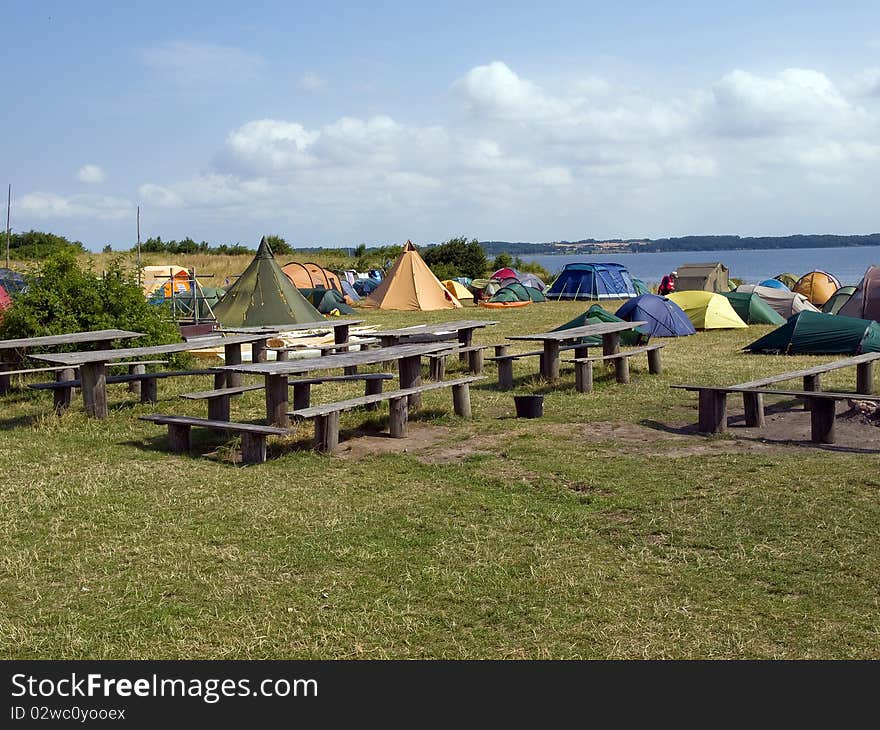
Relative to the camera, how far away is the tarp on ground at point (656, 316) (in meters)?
18.5

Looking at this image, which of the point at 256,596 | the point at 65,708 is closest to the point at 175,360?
the point at 256,596

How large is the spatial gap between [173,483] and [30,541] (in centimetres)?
150

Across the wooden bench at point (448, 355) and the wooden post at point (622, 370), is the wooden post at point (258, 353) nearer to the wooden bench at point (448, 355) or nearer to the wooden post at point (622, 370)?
the wooden bench at point (448, 355)

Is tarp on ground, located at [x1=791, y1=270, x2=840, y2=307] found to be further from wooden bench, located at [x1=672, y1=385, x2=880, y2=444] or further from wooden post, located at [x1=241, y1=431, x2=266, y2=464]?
wooden post, located at [x1=241, y1=431, x2=266, y2=464]

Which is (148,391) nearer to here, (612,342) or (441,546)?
(612,342)

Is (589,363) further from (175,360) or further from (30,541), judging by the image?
(30,541)

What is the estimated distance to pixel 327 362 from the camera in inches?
364

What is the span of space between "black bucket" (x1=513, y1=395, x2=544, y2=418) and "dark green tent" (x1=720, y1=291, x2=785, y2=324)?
39.8 ft

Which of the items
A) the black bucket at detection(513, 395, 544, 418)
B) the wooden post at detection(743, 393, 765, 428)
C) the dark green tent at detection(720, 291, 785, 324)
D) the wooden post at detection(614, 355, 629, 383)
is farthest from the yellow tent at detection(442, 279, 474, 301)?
the wooden post at detection(743, 393, 765, 428)

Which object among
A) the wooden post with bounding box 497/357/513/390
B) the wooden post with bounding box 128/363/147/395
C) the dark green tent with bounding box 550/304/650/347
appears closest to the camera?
the wooden post with bounding box 128/363/147/395

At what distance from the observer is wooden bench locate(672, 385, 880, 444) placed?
8.45 metres

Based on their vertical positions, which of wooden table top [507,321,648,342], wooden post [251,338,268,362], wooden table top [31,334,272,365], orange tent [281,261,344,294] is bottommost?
wooden post [251,338,268,362]

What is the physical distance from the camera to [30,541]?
5.83m

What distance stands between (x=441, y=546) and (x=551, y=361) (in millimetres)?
6721
